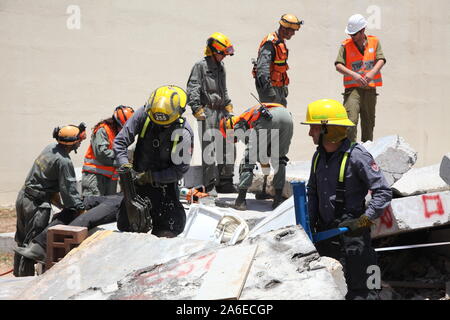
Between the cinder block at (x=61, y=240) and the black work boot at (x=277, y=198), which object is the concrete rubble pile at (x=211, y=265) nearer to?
the cinder block at (x=61, y=240)

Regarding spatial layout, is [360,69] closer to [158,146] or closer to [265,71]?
[265,71]

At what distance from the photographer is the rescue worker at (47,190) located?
604cm

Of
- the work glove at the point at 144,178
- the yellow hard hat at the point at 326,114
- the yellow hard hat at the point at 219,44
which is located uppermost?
the yellow hard hat at the point at 219,44

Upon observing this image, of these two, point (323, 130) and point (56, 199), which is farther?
point (56, 199)

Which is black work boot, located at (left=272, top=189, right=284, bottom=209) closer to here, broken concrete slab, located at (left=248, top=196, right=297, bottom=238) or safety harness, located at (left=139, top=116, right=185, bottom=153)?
broken concrete slab, located at (left=248, top=196, right=297, bottom=238)

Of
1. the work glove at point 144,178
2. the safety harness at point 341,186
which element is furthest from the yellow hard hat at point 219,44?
the safety harness at point 341,186

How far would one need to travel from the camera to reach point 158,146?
5.32m

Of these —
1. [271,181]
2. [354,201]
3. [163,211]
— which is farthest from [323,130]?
[271,181]

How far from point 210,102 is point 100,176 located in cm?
165

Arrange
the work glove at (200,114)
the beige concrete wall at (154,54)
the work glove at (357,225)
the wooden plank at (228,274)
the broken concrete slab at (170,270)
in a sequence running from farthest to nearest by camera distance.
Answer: the beige concrete wall at (154,54) < the work glove at (200,114) < the work glove at (357,225) < the broken concrete slab at (170,270) < the wooden plank at (228,274)

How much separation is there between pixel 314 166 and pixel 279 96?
135 inches

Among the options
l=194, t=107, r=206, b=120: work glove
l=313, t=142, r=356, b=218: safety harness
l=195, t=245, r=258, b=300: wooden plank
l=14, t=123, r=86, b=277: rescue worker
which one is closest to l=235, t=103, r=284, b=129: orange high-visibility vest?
l=194, t=107, r=206, b=120: work glove

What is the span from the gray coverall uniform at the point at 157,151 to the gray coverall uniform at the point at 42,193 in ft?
2.88
